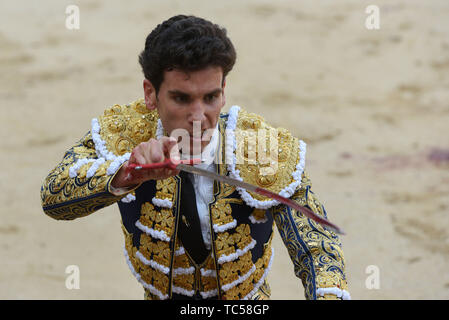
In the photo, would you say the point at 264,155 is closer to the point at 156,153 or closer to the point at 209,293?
the point at 209,293

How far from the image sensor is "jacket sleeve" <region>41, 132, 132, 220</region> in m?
2.31

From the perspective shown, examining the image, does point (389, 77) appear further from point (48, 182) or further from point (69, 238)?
point (48, 182)

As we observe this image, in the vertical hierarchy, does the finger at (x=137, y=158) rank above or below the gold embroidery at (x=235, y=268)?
above

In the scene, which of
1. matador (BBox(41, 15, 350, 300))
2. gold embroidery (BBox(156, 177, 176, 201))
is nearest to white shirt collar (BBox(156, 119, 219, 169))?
matador (BBox(41, 15, 350, 300))

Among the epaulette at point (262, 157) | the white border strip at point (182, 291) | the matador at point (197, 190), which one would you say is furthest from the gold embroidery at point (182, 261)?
the epaulette at point (262, 157)

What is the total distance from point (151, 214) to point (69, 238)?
302cm

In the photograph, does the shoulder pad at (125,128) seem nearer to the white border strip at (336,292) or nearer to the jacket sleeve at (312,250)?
the jacket sleeve at (312,250)

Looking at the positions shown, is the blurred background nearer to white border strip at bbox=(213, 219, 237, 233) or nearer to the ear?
white border strip at bbox=(213, 219, 237, 233)

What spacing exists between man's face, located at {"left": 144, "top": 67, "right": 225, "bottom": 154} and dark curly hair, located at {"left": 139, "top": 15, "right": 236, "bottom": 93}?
0.09 feet

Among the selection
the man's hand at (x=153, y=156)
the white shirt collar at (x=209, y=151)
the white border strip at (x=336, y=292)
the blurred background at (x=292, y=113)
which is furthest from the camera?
the blurred background at (x=292, y=113)

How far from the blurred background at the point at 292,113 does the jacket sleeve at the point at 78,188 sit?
8.31 ft

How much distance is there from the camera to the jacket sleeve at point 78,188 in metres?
2.31

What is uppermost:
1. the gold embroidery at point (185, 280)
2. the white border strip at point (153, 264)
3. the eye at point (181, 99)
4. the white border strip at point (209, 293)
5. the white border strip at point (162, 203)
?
the eye at point (181, 99)

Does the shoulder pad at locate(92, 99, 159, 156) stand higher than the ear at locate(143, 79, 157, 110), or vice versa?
the ear at locate(143, 79, 157, 110)
